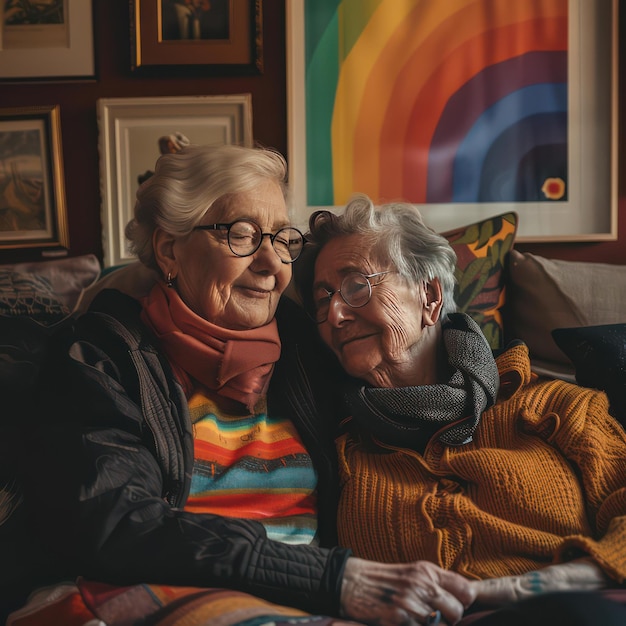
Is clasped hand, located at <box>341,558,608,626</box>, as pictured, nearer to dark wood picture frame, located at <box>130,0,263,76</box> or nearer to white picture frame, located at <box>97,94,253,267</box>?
white picture frame, located at <box>97,94,253,267</box>

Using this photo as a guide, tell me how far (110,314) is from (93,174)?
4.12 feet

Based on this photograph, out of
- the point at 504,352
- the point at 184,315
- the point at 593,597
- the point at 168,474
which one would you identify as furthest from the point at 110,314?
the point at 593,597

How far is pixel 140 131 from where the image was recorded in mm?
2535

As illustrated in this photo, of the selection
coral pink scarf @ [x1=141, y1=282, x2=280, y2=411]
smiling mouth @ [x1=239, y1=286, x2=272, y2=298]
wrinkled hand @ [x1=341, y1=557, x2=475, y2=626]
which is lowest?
wrinkled hand @ [x1=341, y1=557, x2=475, y2=626]

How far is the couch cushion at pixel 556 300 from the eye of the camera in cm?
195

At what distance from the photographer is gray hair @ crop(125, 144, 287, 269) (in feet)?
5.19

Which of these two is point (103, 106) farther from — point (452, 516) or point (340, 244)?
point (452, 516)

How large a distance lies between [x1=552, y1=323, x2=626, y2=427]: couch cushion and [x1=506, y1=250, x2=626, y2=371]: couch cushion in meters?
0.22

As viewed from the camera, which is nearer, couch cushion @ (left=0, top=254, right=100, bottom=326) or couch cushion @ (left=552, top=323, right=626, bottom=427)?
couch cushion @ (left=552, top=323, right=626, bottom=427)

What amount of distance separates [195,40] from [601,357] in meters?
1.78

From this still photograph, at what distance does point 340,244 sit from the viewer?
1.63 metres

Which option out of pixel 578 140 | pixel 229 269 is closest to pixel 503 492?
pixel 229 269

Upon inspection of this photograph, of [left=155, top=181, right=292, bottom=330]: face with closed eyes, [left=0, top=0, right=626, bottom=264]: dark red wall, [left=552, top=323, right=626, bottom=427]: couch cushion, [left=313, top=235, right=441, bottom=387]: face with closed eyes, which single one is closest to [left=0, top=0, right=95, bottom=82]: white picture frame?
[left=0, top=0, right=626, bottom=264]: dark red wall

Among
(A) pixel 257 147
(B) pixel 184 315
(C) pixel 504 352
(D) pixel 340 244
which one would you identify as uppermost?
(A) pixel 257 147
